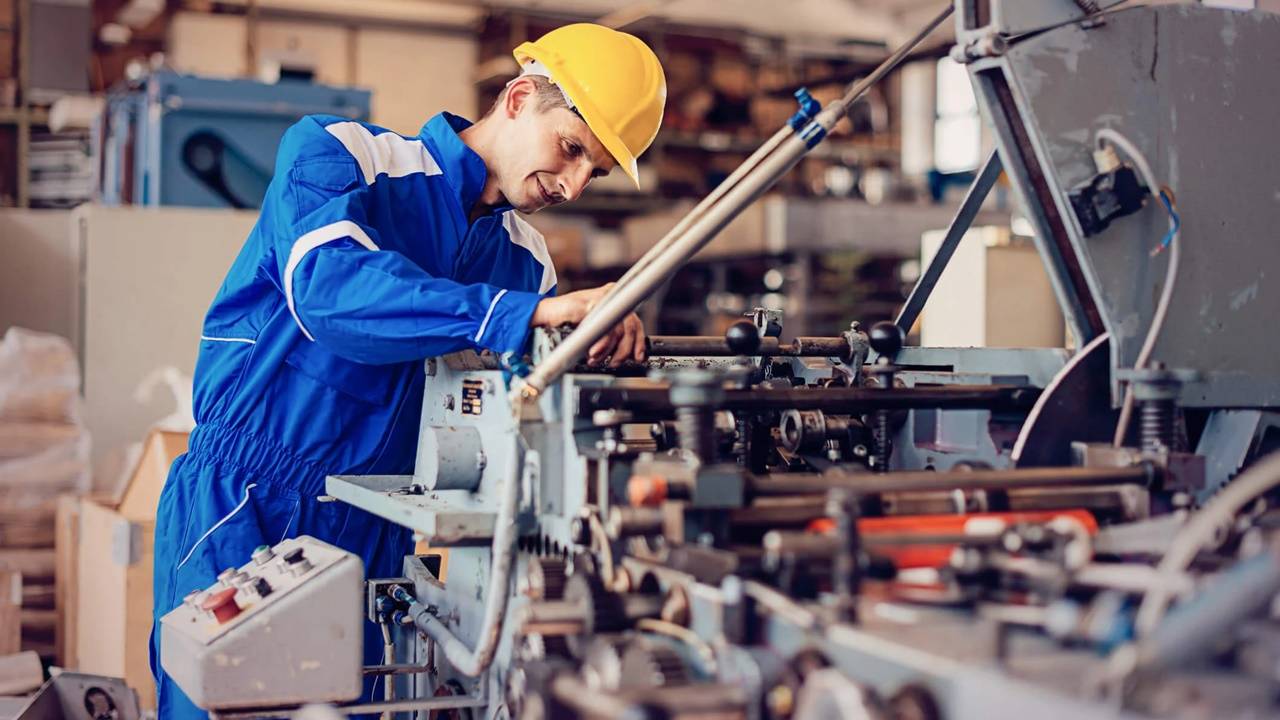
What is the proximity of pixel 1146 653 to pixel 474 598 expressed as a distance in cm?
88

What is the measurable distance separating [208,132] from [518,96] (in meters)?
2.01

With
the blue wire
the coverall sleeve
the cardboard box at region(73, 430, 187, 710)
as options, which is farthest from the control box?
the cardboard box at region(73, 430, 187, 710)

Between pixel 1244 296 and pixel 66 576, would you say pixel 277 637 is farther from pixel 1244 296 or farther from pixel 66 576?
pixel 66 576

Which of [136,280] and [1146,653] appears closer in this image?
[1146,653]

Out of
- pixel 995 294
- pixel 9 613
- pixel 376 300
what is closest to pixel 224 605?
pixel 376 300

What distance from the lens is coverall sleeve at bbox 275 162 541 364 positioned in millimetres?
1456

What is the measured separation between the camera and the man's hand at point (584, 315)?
1.43 m

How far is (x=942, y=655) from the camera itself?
35.0 inches

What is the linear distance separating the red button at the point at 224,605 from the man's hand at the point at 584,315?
1.43 feet

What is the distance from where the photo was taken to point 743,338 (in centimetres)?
149

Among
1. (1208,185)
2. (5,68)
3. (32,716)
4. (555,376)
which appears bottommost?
(32,716)

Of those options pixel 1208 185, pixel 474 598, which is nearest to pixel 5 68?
pixel 474 598

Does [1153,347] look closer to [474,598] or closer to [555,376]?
[555,376]

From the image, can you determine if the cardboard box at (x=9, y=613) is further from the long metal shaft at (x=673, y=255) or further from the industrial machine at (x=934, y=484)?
the long metal shaft at (x=673, y=255)
